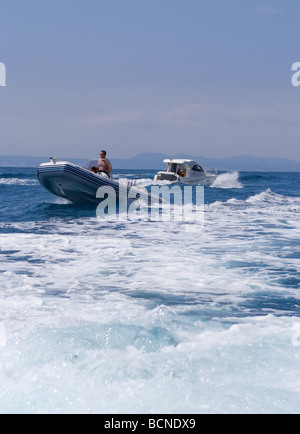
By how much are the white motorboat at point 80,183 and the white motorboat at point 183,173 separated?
12.4 m

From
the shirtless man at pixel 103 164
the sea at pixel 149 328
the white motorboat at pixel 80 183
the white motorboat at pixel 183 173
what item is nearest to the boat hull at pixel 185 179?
the white motorboat at pixel 183 173

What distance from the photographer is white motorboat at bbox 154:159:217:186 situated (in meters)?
28.3

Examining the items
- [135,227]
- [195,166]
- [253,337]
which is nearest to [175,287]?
[253,337]

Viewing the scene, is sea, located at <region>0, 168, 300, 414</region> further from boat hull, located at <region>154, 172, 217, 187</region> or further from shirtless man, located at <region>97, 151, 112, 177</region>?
boat hull, located at <region>154, 172, 217, 187</region>

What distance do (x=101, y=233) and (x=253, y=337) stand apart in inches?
269

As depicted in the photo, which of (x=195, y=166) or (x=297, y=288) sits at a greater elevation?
(x=195, y=166)

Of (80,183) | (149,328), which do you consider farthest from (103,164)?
(149,328)

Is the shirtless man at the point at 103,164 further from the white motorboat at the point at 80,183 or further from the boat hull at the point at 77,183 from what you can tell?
the boat hull at the point at 77,183

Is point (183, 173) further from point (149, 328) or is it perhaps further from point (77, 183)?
point (149, 328)

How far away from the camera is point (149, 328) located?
4.35 m

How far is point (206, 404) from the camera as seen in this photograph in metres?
3.12

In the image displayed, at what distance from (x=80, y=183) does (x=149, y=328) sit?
10.6 m

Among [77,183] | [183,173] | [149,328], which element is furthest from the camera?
[183,173]

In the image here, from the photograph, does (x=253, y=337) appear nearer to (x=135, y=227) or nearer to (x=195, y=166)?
(x=135, y=227)
